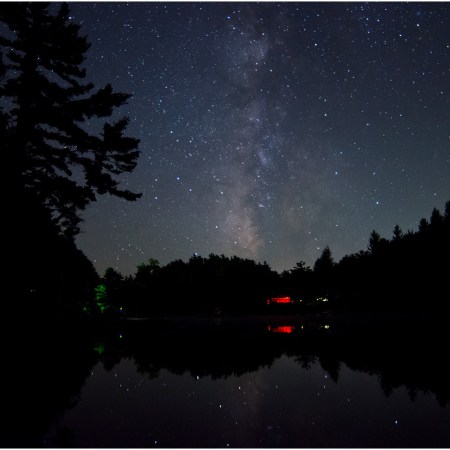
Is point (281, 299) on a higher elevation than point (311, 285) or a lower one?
lower

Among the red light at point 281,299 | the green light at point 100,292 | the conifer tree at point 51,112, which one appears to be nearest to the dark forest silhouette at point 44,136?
the conifer tree at point 51,112

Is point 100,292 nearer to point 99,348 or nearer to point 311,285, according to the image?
point 99,348

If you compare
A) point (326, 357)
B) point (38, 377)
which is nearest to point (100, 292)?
point (326, 357)

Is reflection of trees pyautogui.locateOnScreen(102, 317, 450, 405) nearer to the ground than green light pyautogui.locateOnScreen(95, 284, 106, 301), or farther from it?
nearer to the ground

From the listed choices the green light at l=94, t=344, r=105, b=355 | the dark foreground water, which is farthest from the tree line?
the dark foreground water

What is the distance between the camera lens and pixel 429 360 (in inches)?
430

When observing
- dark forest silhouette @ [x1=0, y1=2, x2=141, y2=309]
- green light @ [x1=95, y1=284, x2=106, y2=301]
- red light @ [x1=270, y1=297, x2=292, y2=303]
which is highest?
dark forest silhouette @ [x1=0, y1=2, x2=141, y2=309]

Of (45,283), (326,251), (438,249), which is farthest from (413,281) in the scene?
(45,283)

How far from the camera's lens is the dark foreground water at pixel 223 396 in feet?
17.1

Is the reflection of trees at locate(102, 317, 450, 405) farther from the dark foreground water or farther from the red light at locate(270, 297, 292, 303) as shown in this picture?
the red light at locate(270, 297, 292, 303)

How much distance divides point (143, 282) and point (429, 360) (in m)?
54.8

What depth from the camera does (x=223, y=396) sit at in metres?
7.59

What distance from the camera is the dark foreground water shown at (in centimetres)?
521

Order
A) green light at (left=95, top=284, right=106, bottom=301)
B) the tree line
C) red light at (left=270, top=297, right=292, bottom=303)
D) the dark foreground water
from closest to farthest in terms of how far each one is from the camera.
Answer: the dark foreground water < green light at (left=95, top=284, right=106, bottom=301) < the tree line < red light at (left=270, top=297, right=292, bottom=303)
